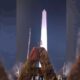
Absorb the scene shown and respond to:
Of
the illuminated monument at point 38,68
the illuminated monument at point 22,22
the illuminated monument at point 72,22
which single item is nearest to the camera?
the illuminated monument at point 38,68

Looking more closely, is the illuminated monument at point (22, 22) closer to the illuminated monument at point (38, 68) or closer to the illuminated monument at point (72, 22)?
the illuminated monument at point (72, 22)

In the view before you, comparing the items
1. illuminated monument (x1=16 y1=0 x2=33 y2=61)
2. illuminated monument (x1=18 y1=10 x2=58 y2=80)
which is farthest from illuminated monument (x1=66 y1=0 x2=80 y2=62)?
illuminated monument (x1=18 y1=10 x2=58 y2=80)

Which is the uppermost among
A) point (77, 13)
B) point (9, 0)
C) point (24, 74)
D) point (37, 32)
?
point (9, 0)

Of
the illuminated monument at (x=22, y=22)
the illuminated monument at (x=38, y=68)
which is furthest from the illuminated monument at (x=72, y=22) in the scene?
the illuminated monument at (x=38, y=68)

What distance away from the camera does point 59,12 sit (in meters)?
1.64

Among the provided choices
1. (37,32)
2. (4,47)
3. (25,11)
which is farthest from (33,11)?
(4,47)

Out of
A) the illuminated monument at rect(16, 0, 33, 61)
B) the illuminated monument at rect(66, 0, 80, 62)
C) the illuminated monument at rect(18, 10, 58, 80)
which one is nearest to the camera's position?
the illuminated monument at rect(18, 10, 58, 80)

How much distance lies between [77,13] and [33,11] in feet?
0.96

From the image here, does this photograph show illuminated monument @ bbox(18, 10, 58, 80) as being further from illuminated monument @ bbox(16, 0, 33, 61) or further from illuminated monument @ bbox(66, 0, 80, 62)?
illuminated monument @ bbox(16, 0, 33, 61)

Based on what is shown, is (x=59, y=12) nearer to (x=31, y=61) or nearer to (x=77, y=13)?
(x=77, y=13)

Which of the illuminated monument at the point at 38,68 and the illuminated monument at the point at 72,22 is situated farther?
the illuminated monument at the point at 72,22

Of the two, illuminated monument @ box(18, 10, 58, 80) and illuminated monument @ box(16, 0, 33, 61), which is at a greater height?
illuminated monument @ box(16, 0, 33, 61)

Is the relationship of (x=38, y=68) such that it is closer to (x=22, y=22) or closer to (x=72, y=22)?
(x=72, y=22)

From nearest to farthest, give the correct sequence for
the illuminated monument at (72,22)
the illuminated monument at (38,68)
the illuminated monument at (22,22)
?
1. the illuminated monument at (38,68)
2. the illuminated monument at (72,22)
3. the illuminated monument at (22,22)
